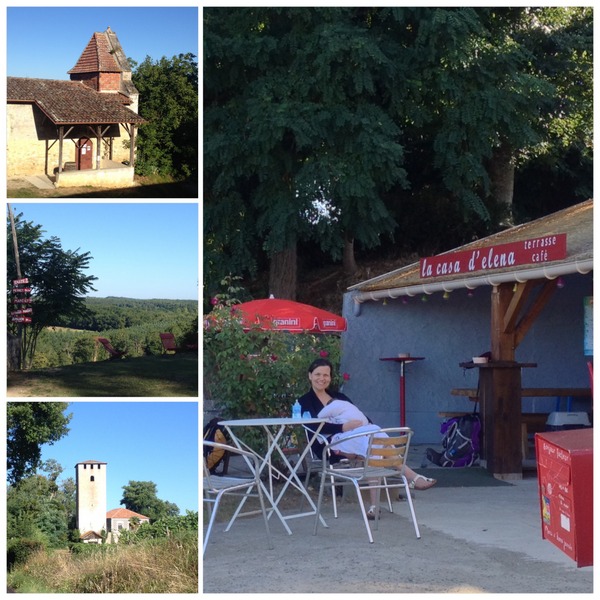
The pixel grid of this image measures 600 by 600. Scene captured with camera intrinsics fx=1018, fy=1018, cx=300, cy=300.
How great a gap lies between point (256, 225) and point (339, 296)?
8.87 feet

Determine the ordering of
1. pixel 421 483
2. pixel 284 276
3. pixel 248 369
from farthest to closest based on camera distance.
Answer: pixel 284 276
pixel 248 369
pixel 421 483

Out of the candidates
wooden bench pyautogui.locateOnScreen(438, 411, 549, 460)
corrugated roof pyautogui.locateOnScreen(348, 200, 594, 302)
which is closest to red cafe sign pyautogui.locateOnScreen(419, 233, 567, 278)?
corrugated roof pyautogui.locateOnScreen(348, 200, 594, 302)

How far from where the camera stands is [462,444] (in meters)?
9.39

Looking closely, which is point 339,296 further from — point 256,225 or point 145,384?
point 145,384

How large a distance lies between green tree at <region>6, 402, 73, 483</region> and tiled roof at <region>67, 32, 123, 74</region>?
1189 millimetres

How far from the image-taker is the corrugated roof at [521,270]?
8172 mm

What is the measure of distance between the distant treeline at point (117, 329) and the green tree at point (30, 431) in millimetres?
164

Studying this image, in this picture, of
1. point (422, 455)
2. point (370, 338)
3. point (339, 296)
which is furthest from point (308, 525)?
point (339, 296)

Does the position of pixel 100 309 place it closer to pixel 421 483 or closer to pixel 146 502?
pixel 146 502

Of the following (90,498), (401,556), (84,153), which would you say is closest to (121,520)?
(90,498)

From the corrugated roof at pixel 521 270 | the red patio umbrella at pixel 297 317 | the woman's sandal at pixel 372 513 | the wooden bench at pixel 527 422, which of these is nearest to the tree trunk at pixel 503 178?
the corrugated roof at pixel 521 270

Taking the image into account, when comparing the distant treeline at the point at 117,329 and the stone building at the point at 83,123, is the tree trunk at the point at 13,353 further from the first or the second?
the stone building at the point at 83,123

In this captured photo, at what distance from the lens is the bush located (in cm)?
381

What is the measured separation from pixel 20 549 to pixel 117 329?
105cm
